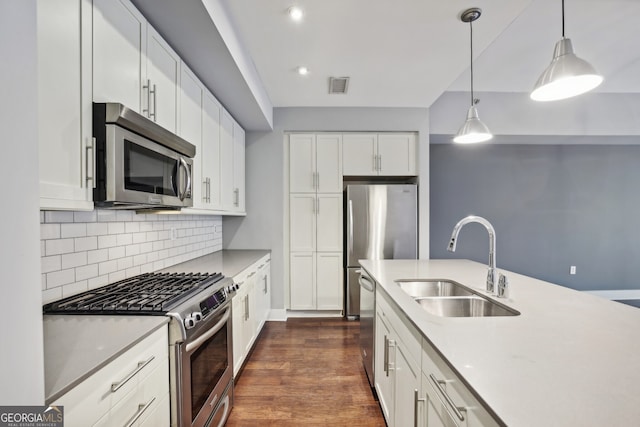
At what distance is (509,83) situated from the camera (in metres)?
3.64

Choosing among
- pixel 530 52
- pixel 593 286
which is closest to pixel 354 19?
pixel 530 52

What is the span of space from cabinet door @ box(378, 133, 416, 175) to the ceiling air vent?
0.85 meters

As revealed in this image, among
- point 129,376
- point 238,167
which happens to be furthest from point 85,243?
point 238,167

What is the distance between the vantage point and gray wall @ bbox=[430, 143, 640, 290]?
14.6ft

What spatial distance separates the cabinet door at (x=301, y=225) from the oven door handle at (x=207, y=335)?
1.98 m

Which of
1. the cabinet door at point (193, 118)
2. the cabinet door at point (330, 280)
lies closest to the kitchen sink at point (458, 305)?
the cabinet door at point (193, 118)

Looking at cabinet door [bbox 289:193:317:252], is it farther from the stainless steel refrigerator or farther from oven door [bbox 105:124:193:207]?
oven door [bbox 105:124:193:207]

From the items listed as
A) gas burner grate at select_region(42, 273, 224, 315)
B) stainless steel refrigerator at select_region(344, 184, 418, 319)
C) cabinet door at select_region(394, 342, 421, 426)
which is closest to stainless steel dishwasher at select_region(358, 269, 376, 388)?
cabinet door at select_region(394, 342, 421, 426)

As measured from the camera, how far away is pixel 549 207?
4.54 m

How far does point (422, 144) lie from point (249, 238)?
2.54 metres

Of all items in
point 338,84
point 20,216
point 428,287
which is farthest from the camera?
point 338,84

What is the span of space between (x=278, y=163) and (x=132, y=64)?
7.67 feet

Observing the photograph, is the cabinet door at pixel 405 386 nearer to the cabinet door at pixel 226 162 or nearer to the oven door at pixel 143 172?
the oven door at pixel 143 172

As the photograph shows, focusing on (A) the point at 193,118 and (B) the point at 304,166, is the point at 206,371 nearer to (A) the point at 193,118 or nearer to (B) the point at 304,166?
(A) the point at 193,118
